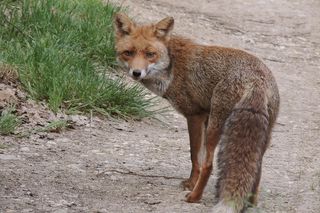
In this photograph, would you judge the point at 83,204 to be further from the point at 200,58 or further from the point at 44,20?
the point at 44,20

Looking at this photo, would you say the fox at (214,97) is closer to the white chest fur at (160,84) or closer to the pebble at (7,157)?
the white chest fur at (160,84)

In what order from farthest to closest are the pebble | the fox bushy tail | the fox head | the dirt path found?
the pebble → the fox head → the dirt path → the fox bushy tail

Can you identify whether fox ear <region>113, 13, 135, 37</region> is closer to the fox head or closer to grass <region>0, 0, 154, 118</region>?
the fox head

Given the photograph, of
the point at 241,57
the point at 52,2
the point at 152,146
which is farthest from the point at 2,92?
the point at 241,57

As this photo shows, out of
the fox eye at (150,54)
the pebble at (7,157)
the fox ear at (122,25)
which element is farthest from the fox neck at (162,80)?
the pebble at (7,157)

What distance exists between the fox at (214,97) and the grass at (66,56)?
182 cm

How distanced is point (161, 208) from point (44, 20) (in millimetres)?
4580

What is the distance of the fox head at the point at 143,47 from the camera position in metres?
6.61

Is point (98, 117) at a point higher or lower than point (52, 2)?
lower

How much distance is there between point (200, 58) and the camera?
21.8ft

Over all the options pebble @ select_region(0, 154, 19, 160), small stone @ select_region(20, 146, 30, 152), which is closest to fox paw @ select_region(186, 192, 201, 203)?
pebble @ select_region(0, 154, 19, 160)

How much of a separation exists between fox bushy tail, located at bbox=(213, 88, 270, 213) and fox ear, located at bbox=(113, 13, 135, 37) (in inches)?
56.5

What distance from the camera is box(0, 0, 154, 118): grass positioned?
28.2 ft

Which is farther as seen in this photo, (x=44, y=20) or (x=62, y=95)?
(x=44, y=20)
